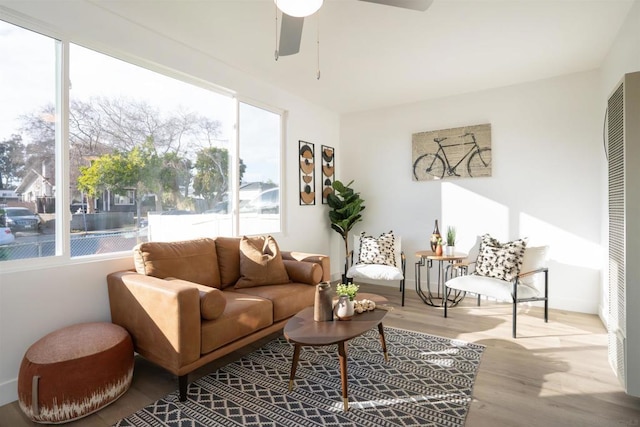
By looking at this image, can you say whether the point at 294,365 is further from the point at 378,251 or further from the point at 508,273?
the point at 508,273

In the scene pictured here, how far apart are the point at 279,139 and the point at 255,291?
7.50 ft

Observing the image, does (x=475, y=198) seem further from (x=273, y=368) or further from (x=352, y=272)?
(x=273, y=368)

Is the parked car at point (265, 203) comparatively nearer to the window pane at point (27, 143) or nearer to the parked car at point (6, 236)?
the window pane at point (27, 143)

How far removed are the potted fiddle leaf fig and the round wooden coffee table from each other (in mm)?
2557

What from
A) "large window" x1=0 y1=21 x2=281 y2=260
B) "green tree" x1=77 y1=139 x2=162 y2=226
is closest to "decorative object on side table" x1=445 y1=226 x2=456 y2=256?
"large window" x1=0 y1=21 x2=281 y2=260

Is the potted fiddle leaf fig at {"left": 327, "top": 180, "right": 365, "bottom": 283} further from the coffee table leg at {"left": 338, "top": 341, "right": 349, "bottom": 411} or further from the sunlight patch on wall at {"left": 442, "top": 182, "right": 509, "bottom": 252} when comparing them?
the coffee table leg at {"left": 338, "top": 341, "right": 349, "bottom": 411}

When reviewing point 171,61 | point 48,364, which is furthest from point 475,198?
point 48,364

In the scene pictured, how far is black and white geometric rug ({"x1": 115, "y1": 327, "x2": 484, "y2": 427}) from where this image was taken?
1929 millimetres

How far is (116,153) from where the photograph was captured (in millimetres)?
2793

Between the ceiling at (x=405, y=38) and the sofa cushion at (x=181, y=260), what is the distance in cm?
187

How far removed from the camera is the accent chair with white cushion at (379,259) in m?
4.09

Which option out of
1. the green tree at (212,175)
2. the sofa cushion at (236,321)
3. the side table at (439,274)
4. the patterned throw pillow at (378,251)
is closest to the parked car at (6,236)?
the sofa cushion at (236,321)

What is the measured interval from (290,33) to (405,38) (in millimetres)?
1297

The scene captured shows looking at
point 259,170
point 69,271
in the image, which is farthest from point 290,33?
point 69,271
